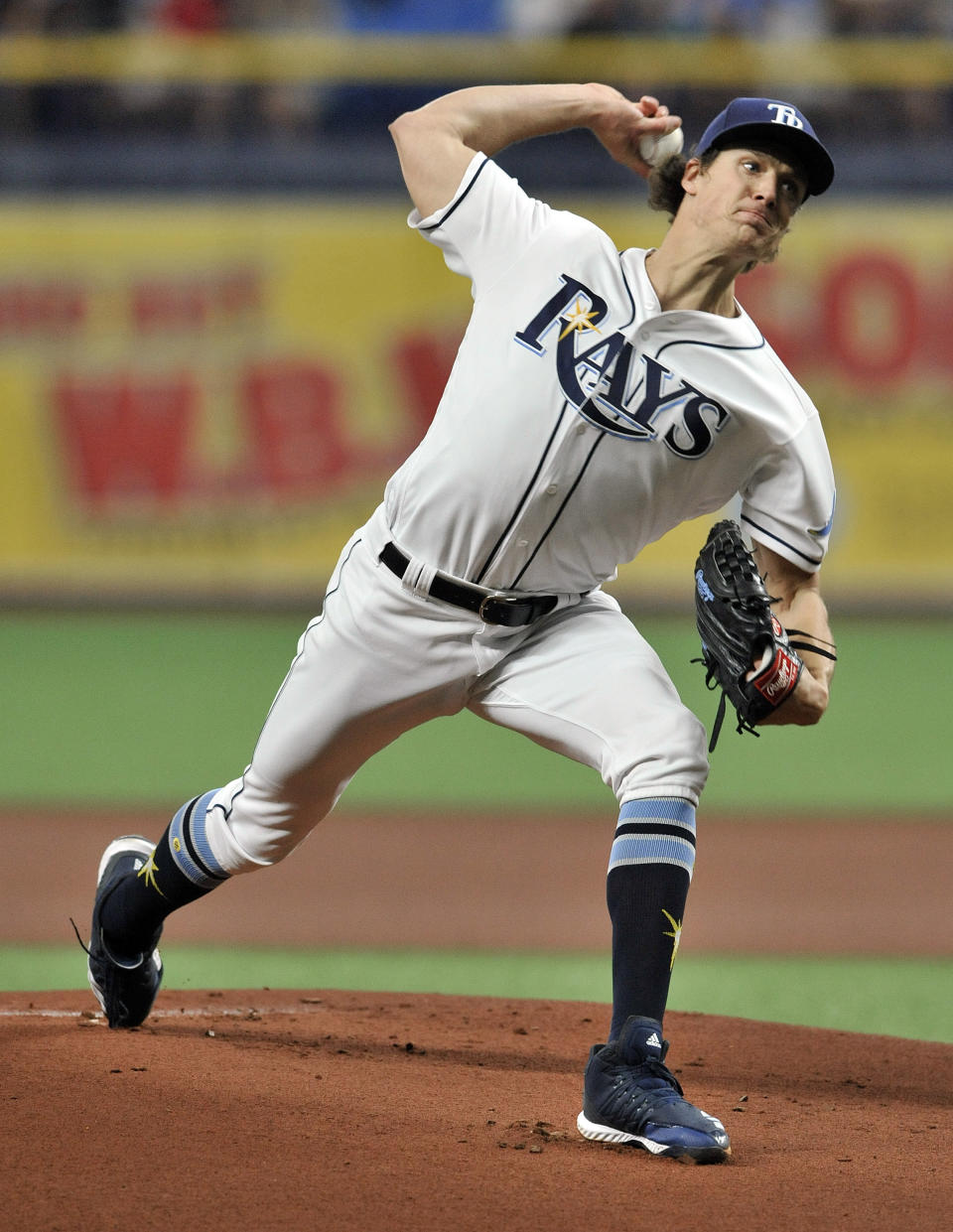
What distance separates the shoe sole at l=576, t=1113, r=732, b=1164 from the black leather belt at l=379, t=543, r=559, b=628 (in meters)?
1.07

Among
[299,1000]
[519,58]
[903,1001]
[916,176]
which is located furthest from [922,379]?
[299,1000]

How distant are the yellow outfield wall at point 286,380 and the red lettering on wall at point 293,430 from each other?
0.02 m

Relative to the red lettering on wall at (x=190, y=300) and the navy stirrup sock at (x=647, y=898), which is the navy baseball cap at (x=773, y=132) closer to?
the navy stirrup sock at (x=647, y=898)

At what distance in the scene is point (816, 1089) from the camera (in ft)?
12.5

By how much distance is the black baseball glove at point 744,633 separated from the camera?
338cm

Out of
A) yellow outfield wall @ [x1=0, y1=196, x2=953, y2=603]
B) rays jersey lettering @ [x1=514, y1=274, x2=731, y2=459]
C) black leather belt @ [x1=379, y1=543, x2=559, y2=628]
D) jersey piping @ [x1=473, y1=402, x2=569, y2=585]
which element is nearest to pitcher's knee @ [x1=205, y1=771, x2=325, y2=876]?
black leather belt @ [x1=379, y1=543, x2=559, y2=628]

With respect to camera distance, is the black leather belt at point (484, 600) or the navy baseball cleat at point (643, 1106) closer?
the navy baseball cleat at point (643, 1106)

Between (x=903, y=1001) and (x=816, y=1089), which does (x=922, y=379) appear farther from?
(x=816, y=1089)

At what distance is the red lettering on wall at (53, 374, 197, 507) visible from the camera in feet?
40.7

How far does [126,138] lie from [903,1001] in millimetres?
9982

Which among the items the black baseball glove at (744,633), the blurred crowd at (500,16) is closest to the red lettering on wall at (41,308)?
the blurred crowd at (500,16)

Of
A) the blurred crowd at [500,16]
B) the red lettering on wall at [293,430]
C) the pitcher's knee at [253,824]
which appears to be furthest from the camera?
the blurred crowd at [500,16]

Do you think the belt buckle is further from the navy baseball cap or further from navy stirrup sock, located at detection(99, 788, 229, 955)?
the navy baseball cap

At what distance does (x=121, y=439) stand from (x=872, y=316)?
568cm
